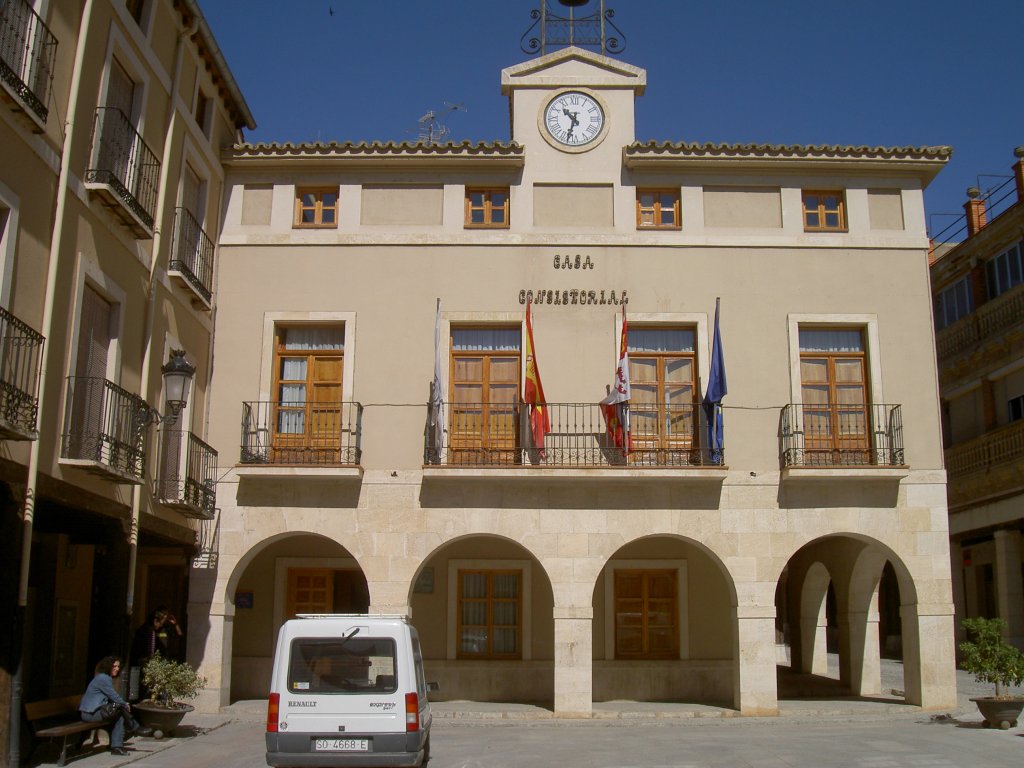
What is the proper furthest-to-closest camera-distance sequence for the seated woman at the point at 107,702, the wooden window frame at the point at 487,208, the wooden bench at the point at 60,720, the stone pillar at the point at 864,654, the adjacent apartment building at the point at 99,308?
the stone pillar at the point at 864,654, the wooden window frame at the point at 487,208, the seated woman at the point at 107,702, the wooden bench at the point at 60,720, the adjacent apartment building at the point at 99,308

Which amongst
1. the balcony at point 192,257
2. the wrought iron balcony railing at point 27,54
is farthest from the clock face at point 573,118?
the wrought iron balcony railing at point 27,54

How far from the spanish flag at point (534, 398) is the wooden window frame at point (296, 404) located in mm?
2950

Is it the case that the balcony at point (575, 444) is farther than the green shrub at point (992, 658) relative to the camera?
Yes

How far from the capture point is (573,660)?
1680 centimetres

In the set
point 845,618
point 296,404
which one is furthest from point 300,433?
point 845,618

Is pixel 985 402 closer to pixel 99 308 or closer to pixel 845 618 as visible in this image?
pixel 845 618

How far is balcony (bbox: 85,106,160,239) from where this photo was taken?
13070mm

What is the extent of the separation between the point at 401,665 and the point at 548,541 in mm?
6213

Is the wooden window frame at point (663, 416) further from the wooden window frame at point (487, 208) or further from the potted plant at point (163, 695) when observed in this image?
the potted plant at point (163, 695)

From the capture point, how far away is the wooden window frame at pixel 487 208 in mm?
18344

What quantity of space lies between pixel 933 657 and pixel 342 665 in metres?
10.1

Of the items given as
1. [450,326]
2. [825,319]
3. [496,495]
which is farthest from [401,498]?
[825,319]

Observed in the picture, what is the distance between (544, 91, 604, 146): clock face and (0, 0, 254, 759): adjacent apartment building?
17.5 feet

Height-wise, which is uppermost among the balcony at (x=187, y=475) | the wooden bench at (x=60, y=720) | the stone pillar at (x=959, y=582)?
the balcony at (x=187, y=475)
